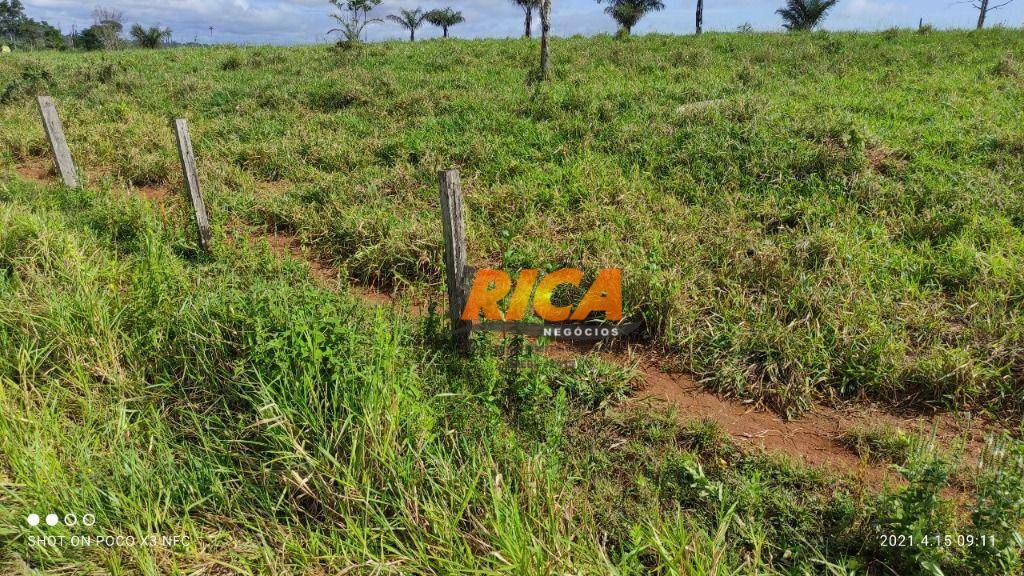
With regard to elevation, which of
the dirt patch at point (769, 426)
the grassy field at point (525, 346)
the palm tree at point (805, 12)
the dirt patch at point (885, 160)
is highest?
the palm tree at point (805, 12)

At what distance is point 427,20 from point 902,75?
33.4 metres

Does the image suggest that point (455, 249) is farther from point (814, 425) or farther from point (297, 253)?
point (297, 253)

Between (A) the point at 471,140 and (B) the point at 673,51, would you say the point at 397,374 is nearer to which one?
(A) the point at 471,140

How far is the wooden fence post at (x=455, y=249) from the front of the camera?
3.22 meters

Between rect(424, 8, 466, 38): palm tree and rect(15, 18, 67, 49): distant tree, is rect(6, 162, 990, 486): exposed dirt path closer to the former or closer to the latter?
rect(424, 8, 466, 38): palm tree

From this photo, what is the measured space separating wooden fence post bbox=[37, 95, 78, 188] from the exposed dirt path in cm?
747

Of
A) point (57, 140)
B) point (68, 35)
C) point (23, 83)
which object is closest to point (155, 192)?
point (57, 140)

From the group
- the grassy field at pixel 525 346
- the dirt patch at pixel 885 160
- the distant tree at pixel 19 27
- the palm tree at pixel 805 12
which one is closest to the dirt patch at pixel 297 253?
the grassy field at pixel 525 346

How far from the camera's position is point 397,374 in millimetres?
3008

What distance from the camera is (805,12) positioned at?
24031 millimetres

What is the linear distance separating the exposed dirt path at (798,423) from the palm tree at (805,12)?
25.0 metres

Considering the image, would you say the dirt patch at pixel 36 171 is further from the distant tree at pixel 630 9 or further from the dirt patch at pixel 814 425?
the distant tree at pixel 630 9

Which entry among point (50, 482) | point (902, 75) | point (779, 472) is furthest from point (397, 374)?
point (902, 75)

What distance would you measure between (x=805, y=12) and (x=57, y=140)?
27.6 m
